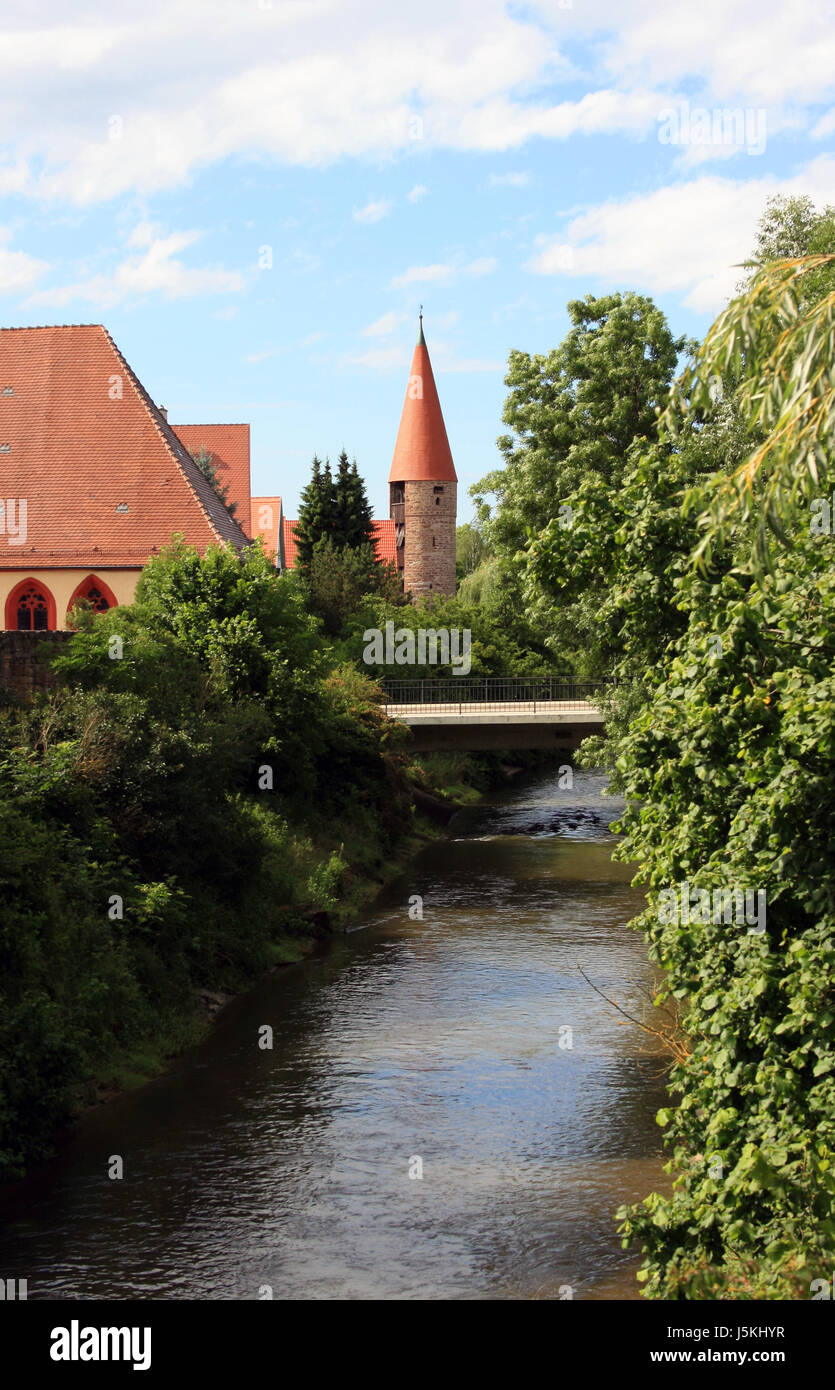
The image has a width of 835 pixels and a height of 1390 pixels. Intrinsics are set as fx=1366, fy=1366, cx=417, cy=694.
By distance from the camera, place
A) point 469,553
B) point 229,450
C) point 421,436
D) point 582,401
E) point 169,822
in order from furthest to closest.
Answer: point 469,553
point 421,436
point 229,450
point 582,401
point 169,822

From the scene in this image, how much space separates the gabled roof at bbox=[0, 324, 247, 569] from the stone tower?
2273cm

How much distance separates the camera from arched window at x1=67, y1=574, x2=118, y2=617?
124 feet

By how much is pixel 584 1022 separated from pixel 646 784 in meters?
8.52

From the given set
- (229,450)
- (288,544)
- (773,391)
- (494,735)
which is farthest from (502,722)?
(288,544)

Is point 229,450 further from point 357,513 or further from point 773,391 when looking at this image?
point 773,391

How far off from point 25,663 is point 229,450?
4399cm

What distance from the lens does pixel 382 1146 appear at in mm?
14195

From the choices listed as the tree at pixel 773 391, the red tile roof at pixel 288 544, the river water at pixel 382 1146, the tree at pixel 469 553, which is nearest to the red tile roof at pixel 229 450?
the red tile roof at pixel 288 544

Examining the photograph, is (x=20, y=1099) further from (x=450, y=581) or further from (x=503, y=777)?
(x=450, y=581)

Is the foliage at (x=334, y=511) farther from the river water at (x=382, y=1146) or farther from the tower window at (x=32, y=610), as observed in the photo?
the river water at (x=382, y=1146)

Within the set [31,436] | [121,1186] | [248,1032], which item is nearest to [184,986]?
[248,1032]

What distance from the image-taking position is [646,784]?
10.8 meters

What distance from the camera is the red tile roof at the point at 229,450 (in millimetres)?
62750

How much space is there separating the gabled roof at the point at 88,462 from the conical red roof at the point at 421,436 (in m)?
24.3
